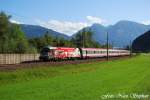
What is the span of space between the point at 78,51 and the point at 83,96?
214ft

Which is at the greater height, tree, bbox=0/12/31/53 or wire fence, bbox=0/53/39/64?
tree, bbox=0/12/31/53

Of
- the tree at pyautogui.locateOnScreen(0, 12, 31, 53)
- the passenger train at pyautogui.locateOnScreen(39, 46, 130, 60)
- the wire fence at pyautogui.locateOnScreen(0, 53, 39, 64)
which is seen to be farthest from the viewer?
the tree at pyautogui.locateOnScreen(0, 12, 31, 53)

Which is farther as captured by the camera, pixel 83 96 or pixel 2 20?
pixel 2 20

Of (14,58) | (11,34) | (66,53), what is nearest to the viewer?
(14,58)

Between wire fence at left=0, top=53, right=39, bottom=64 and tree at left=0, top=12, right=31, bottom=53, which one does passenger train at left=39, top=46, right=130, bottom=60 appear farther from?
tree at left=0, top=12, right=31, bottom=53

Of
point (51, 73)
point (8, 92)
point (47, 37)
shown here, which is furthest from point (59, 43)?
point (8, 92)

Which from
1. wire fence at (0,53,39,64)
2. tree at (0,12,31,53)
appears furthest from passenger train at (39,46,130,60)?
tree at (0,12,31,53)

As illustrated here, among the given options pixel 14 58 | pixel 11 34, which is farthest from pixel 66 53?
pixel 11 34

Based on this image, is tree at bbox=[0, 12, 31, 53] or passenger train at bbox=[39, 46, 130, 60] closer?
passenger train at bbox=[39, 46, 130, 60]

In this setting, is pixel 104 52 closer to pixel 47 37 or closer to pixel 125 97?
pixel 47 37

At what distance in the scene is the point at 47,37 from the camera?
132 meters

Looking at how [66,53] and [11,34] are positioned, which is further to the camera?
[11,34]

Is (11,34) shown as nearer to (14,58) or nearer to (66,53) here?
(66,53)

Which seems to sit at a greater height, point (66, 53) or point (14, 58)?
point (66, 53)
